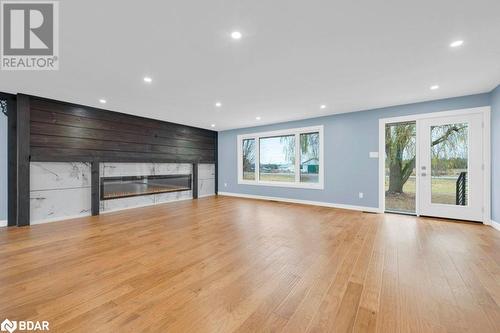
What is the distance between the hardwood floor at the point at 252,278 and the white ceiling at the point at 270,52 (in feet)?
7.85

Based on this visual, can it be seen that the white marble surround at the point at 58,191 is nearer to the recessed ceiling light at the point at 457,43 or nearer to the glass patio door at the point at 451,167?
the recessed ceiling light at the point at 457,43

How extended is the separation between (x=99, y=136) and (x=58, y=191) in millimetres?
1356

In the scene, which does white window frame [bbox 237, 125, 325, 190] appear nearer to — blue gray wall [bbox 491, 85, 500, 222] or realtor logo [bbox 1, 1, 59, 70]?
blue gray wall [bbox 491, 85, 500, 222]

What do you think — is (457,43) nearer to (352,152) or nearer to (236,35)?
(236,35)

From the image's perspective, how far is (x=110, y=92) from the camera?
12.2 feet

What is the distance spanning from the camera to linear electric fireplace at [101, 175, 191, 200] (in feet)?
16.0

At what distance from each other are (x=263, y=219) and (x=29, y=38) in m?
4.06

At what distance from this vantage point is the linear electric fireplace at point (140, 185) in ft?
16.0

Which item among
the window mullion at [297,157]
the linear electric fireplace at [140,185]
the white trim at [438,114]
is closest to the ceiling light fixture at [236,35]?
the white trim at [438,114]

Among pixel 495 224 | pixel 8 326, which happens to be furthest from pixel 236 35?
pixel 495 224

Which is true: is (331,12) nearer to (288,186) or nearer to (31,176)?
(288,186)

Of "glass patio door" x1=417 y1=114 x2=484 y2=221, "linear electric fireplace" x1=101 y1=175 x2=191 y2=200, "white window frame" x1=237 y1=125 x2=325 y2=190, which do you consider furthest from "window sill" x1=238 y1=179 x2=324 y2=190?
"glass patio door" x1=417 y1=114 x2=484 y2=221

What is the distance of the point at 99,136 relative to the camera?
4.67m

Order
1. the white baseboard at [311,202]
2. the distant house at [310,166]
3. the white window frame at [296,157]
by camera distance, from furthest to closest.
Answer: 1. the distant house at [310,166]
2. the white window frame at [296,157]
3. the white baseboard at [311,202]
